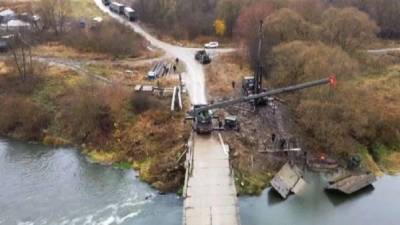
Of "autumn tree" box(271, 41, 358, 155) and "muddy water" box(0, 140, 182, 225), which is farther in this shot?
"autumn tree" box(271, 41, 358, 155)

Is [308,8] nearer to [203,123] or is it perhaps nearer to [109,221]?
[203,123]

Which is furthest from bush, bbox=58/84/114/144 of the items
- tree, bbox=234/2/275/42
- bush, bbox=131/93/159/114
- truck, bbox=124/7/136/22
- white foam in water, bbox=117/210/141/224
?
truck, bbox=124/7/136/22

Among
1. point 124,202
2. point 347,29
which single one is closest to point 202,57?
point 347,29

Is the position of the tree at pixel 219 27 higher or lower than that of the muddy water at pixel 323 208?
higher

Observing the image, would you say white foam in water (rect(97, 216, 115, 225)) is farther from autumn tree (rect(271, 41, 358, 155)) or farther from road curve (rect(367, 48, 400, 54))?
road curve (rect(367, 48, 400, 54))

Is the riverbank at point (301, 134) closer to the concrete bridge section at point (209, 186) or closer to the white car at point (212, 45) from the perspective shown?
the concrete bridge section at point (209, 186)

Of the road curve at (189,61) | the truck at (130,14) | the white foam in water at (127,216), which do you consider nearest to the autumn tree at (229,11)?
the road curve at (189,61)
